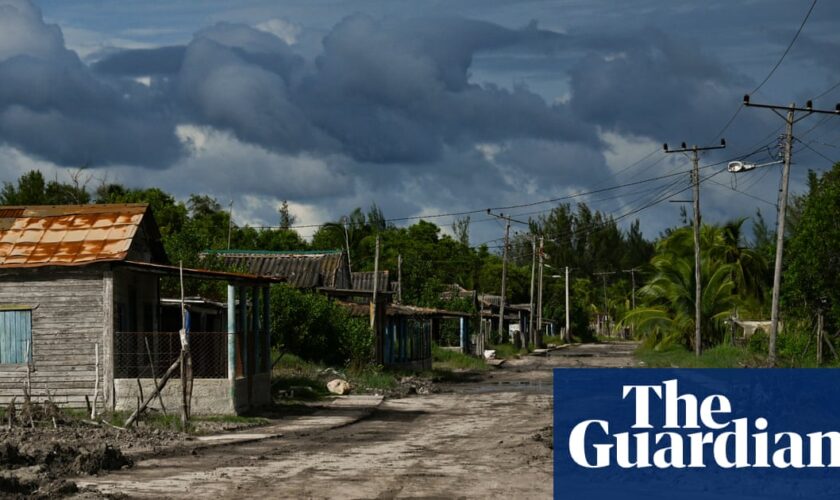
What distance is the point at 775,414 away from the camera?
81.3 feet

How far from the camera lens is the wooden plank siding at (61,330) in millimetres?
24672

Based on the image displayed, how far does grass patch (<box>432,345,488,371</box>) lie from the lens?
170ft

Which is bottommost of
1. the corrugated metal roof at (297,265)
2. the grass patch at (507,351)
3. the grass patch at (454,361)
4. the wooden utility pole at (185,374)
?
the grass patch at (507,351)

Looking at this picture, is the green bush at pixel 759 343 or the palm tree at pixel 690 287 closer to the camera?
the green bush at pixel 759 343

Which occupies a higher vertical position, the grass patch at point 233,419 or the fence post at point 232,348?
the fence post at point 232,348

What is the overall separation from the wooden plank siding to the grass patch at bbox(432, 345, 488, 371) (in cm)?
2634

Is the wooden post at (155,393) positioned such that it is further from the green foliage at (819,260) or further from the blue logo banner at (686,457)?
the green foliage at (819,260)

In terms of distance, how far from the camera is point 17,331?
2486 centimetres

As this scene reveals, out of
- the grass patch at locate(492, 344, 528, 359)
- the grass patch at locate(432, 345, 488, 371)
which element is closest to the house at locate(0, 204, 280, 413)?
the grass patch at locate(432, 345, 488, 371)

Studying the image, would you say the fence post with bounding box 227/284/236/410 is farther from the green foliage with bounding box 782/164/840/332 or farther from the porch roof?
the green foliage with bounding box 782/164/840/332

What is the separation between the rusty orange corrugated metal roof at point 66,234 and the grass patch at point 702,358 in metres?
20.8

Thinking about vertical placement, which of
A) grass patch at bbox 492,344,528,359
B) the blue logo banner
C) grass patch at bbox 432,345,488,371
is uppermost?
the blue logo banner

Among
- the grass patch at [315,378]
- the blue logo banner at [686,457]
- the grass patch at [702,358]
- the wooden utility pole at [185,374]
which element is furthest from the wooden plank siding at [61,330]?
the grass patch at [702,358]

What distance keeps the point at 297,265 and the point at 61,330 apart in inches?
934
